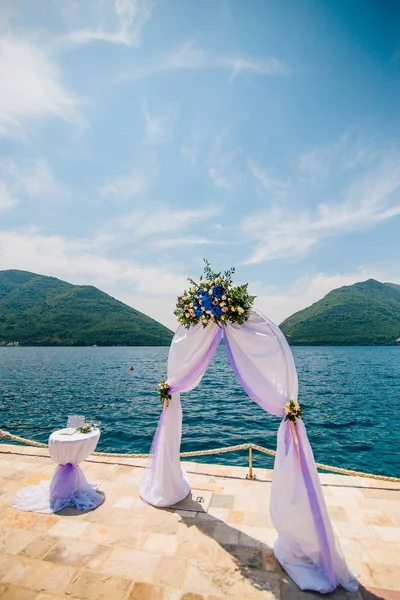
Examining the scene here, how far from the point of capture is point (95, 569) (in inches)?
169

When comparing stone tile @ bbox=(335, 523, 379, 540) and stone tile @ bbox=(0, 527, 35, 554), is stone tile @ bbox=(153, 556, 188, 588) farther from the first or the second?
stone tile @ bbox=(335, 523, 379, 540)

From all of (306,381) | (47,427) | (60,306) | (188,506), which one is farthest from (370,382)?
(60,306)

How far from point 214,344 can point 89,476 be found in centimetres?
454

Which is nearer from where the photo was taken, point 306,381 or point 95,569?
point 95,569

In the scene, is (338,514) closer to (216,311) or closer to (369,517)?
(369,517)

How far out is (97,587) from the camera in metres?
3.95

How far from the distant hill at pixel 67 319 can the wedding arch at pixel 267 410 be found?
407ft

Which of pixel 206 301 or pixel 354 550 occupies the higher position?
pixel 206 301

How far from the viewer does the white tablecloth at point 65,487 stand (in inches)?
233

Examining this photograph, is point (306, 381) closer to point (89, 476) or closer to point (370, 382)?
point (370, 382)

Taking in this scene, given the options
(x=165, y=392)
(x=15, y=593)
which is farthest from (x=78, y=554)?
(x=165, y=392)

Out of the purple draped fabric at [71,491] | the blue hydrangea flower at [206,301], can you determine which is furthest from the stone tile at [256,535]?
the blue hydrangea flower at [206,301]

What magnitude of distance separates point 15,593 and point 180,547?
2.21m

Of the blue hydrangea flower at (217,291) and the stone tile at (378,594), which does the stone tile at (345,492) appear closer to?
the stone tile at (378,594)
